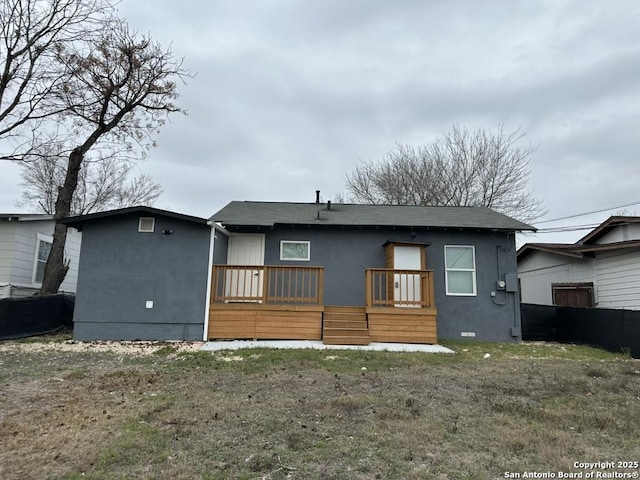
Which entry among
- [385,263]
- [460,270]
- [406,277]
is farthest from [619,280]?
[385,263]

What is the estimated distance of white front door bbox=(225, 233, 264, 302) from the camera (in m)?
9.14

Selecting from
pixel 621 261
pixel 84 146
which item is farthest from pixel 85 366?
pixel 621 261

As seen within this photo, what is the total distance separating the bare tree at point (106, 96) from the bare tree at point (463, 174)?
1214cm

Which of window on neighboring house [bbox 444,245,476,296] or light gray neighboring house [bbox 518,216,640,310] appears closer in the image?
light gray neighboring house [bbox 518,216,640,310]

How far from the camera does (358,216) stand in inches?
432

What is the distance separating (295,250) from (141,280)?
3.78 metres

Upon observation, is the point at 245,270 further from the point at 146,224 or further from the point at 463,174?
the point at 463,174

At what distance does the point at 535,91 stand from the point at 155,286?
48.4 feet

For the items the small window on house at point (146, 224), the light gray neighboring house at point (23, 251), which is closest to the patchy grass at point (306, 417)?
the small window on house at point (146, 224)

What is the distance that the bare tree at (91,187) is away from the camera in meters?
21.9

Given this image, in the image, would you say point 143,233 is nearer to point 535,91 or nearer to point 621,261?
point 621,261

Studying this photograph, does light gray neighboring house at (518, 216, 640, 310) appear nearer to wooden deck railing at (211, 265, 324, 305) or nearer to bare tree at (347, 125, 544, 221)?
bare tree at (347, 125, 544, 221)

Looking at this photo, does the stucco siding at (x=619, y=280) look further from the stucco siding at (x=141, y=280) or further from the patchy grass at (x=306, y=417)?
the stucco siding at (x=141, y=280)

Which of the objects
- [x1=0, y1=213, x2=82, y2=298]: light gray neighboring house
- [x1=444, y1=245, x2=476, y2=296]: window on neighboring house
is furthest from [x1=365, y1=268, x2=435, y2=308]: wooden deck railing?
[x1=0, y1=213, x2=82, y2=298]: light gray neighboring house
